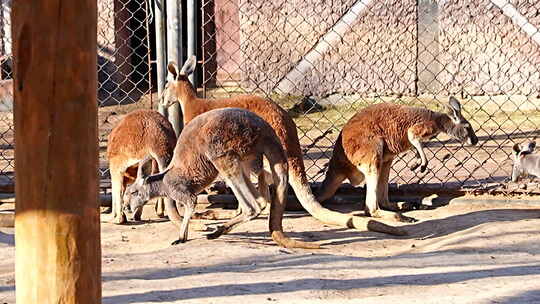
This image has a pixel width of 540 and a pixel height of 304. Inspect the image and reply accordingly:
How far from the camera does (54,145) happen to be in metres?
2.68

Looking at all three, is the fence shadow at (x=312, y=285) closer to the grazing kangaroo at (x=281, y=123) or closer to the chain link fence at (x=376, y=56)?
the grazing kangaroo at (x=281, y=123)

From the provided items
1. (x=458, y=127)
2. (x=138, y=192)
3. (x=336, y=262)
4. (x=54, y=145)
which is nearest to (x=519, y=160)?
(x=458, y=127)

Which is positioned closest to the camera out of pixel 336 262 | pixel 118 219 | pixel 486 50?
pixel 336 262

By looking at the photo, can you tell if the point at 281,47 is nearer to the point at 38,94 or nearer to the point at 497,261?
the point at 497,261

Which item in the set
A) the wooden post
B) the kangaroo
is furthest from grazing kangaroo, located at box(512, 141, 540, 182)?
the kangaroo

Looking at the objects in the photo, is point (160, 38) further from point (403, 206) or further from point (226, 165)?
point (403, 206)

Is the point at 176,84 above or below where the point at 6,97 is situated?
below

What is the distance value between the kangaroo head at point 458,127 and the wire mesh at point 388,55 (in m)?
3.61

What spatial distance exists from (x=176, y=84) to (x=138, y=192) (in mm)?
1137

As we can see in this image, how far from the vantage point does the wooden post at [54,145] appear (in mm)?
2662

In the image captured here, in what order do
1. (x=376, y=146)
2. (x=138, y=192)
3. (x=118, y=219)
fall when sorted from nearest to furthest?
(x=138, y=192)
(x=118, y=219)
(x=376, y=146)

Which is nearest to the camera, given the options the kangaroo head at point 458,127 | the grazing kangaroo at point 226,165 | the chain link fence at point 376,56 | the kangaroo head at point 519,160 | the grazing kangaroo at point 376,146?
the grazing kangaroo at point 226,165

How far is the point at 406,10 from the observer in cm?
1083

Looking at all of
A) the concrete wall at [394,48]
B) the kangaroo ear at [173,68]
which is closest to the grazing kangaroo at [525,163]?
the kangaroo ear at [173,68]
